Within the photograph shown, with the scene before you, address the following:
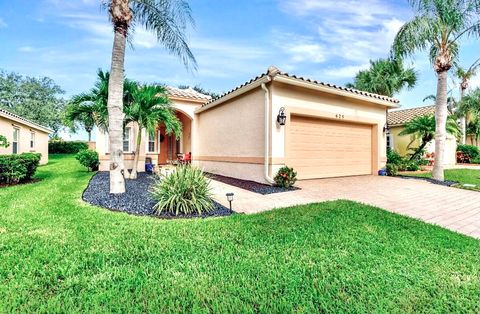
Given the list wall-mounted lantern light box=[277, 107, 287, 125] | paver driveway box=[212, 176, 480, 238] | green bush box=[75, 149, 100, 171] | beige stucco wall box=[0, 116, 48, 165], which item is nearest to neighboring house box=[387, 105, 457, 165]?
paver driveway box=[212, 176, 480, 238]

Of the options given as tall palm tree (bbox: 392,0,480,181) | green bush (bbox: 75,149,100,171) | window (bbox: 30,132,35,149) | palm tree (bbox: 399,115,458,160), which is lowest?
green bush (bbox: 75,149,100,171)

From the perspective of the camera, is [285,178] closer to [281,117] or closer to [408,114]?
[281,117]

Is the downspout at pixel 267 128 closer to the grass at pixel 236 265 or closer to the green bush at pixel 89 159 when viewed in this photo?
the grass at pixel 236 265

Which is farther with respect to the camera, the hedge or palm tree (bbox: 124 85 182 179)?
palm tree (bbox: 124 85 182 179)

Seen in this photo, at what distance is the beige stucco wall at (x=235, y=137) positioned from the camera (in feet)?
31.0

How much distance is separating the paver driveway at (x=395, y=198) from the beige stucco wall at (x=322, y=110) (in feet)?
6.06

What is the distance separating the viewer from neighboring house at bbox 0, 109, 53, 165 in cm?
1569

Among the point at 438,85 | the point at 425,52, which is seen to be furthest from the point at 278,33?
the point at 438,85

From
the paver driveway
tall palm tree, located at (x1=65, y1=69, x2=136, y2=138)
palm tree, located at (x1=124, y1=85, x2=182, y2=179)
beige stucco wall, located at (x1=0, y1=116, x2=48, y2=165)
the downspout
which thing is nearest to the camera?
the paver driveway

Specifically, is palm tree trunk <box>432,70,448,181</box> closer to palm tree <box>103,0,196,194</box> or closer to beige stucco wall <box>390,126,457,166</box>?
beige stucco wall <box>390,126,457,166</box>

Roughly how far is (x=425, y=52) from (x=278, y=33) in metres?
6.42

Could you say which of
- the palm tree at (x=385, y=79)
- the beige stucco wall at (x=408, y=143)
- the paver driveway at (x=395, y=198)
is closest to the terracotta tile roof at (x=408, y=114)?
the beige stucco wall at (x=408, y=143)

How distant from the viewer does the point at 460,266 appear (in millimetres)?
3109

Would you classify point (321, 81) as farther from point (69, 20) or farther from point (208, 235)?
point (69, 20)
